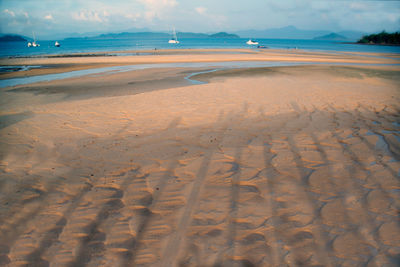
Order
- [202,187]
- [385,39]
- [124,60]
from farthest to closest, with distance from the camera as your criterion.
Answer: [385,39]
[124,60]
[202,187]

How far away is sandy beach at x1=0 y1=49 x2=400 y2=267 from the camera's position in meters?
2.54

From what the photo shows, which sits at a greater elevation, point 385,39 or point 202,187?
point 385,39

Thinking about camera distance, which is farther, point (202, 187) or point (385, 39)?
point (385, 39)

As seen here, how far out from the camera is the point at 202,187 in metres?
3.70

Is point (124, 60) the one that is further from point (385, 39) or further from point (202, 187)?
point (385, 39)

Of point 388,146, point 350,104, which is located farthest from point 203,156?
point 350,104

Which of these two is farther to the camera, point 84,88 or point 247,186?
point 84,88

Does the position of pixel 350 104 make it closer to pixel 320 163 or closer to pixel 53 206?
pixel 320 163

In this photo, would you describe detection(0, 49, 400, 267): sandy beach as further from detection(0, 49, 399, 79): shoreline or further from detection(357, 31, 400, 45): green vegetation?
detection(357, 31, 400, 45): green vegetation

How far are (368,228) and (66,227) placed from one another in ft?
11.9

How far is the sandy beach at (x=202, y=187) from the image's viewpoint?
254 centimetres

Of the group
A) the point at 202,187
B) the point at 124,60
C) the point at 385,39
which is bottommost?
the point at 202,187

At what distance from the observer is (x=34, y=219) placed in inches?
120

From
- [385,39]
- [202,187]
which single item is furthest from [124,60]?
[385,39]
